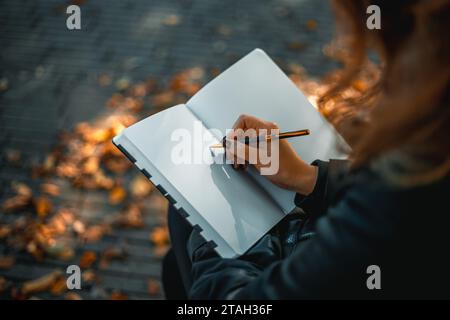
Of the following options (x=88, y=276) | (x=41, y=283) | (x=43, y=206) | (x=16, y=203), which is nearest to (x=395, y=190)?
(x=88, y=276)

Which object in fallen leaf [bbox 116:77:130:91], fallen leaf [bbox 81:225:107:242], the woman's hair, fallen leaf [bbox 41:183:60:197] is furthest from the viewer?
fallen leaf [bbox 116:77:130:91]

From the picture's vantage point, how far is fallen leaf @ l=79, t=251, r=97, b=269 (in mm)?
2170

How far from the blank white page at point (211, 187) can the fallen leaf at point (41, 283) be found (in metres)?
1.19

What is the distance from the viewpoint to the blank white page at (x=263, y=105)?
1455 millimetres

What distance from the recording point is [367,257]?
2.67 feet

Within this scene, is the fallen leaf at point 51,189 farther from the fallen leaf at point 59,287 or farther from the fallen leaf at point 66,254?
the fallen leaf at point 59,287

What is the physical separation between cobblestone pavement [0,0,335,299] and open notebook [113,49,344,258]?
1.09 metres

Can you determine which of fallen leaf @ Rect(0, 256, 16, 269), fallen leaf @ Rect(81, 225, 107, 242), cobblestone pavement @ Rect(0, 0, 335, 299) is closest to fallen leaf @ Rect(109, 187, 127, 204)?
cobblestone pavement @ Rect(0, 0, 335, 299)

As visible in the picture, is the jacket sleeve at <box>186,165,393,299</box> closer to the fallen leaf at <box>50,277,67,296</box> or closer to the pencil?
the pencil

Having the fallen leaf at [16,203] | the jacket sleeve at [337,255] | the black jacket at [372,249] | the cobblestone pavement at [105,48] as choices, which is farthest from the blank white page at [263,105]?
the fallen leaf at [16,203]

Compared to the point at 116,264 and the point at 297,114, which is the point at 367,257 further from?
the point at 116,264

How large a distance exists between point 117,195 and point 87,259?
15.5 inches

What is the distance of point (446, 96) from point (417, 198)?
20cm

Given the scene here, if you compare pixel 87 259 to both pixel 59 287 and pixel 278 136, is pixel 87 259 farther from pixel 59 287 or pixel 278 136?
pixel 278 136
